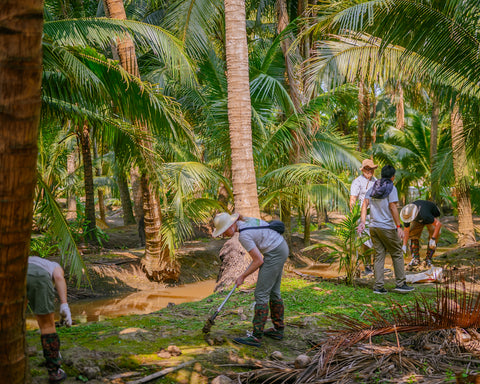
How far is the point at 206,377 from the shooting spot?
416 cm

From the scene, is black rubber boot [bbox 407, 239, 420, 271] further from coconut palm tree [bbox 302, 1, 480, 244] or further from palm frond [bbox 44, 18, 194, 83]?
palm frond [bbox 44, 18, 194, 83]

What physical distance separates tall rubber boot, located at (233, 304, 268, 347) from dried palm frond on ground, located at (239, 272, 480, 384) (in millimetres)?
603

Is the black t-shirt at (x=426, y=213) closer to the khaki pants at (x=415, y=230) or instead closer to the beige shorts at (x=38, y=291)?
the khaki pants at (x=415, y=230)

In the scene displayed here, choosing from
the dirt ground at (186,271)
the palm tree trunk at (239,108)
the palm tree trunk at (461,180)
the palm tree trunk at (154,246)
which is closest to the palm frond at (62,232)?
the dirt ground at (186,271)

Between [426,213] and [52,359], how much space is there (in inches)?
326

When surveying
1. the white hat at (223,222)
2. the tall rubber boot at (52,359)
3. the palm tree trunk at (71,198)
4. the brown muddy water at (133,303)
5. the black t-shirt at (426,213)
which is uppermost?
the palm tree trunk at (71,198)

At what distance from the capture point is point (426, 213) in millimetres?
9859

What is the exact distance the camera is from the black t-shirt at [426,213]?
387 inches

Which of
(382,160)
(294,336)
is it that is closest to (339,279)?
(294,336)

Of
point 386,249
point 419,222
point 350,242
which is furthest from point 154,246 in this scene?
point 419,222

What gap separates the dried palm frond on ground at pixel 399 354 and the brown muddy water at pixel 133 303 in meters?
5.22

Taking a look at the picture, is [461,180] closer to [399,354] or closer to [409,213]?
[409,213]

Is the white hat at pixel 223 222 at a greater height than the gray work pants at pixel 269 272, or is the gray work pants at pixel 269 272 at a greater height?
the white hat at pixel 223 222

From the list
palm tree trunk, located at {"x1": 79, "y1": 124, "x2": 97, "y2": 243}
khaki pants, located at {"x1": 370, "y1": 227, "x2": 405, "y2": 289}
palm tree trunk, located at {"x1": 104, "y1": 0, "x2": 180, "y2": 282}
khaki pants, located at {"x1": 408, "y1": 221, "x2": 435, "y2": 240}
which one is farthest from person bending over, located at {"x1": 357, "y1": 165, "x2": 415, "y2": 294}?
palm tree trunk, located at {"x1": 79, "y1": 124, "x2": 97, "y2": 243}
